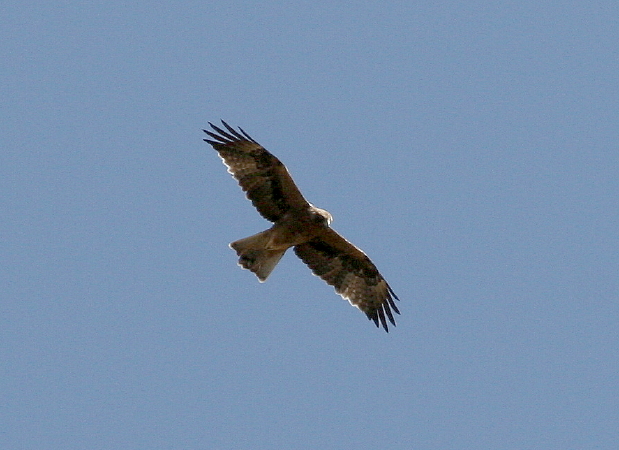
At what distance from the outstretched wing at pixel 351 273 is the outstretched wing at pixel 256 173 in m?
0.80

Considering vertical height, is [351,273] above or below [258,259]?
above

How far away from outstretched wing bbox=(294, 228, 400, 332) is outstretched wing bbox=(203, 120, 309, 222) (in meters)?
0.80

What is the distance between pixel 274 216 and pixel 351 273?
1.60m

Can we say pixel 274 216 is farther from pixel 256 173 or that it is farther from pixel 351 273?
pixel 351 273

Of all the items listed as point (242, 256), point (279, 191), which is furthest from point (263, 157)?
point (242, 256)

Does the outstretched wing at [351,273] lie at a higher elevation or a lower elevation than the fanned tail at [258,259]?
higher

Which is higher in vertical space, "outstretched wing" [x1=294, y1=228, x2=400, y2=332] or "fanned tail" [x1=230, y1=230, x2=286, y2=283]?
"outstretched wing" [x1=294, y1=228, x2=400, y2=332]

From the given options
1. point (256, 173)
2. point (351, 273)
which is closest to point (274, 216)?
point (256, 173)

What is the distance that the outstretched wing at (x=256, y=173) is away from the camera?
1338cm

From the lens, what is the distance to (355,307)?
48.2ft

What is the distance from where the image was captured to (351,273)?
1458 cm

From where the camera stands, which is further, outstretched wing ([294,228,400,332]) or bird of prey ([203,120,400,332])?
outstretched wing ([294,228,400,332])

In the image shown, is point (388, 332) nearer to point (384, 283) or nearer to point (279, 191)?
point (384, 283)

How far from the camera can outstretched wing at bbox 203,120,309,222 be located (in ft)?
43.9
